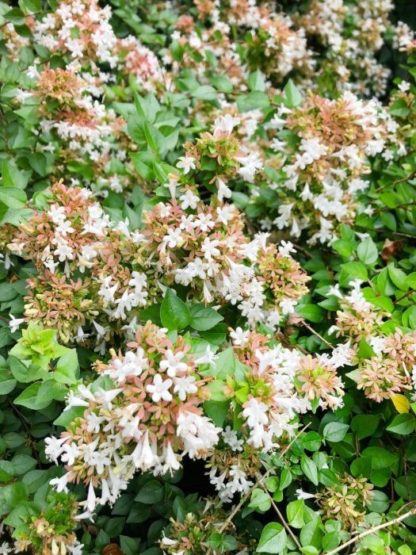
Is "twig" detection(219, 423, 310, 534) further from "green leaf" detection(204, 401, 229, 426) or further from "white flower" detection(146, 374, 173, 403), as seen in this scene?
"white flower" detection(146, 374, 173, 403)

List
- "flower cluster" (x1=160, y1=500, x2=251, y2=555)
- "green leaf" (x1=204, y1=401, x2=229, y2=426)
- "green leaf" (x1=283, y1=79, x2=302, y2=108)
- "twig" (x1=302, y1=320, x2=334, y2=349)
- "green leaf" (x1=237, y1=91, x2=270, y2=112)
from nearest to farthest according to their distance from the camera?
"green leaf" (x1=204, y1=401, x2=229, y2=426) → "flower cluster" (x1=160, y1=500, x2=251, y2=555) → "twig" (x1=302, y1=320, x2=334, y2=349) → "green leaf" (x1=283, y1=79, x2=302, y2=108) → "green leaf" (x1=237, y1=91, x2=270, y2=112)

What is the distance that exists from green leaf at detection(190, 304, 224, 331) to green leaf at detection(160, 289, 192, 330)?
0.08 m

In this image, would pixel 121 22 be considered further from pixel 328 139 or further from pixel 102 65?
pixel 328 139

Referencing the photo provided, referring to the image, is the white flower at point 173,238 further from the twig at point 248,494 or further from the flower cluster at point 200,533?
the flower cluster at point 200,533

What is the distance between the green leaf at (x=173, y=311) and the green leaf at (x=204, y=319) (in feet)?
0.26

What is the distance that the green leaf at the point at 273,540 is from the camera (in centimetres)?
152

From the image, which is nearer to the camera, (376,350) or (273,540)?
(273,540)

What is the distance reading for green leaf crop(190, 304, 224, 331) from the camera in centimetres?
162

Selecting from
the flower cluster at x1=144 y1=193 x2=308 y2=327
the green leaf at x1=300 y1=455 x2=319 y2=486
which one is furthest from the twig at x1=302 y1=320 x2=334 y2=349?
the green leaf at x1=300 y1=455 x2=319 y2=486

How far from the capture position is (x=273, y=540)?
154 centimetres

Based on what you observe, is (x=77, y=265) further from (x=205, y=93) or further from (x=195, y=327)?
(x=205, y=93)

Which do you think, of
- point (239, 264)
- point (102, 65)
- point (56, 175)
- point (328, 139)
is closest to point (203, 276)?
point (239, 264)

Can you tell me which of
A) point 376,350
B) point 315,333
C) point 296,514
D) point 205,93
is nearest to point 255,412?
point 296,514

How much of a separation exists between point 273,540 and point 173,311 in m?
0.68
